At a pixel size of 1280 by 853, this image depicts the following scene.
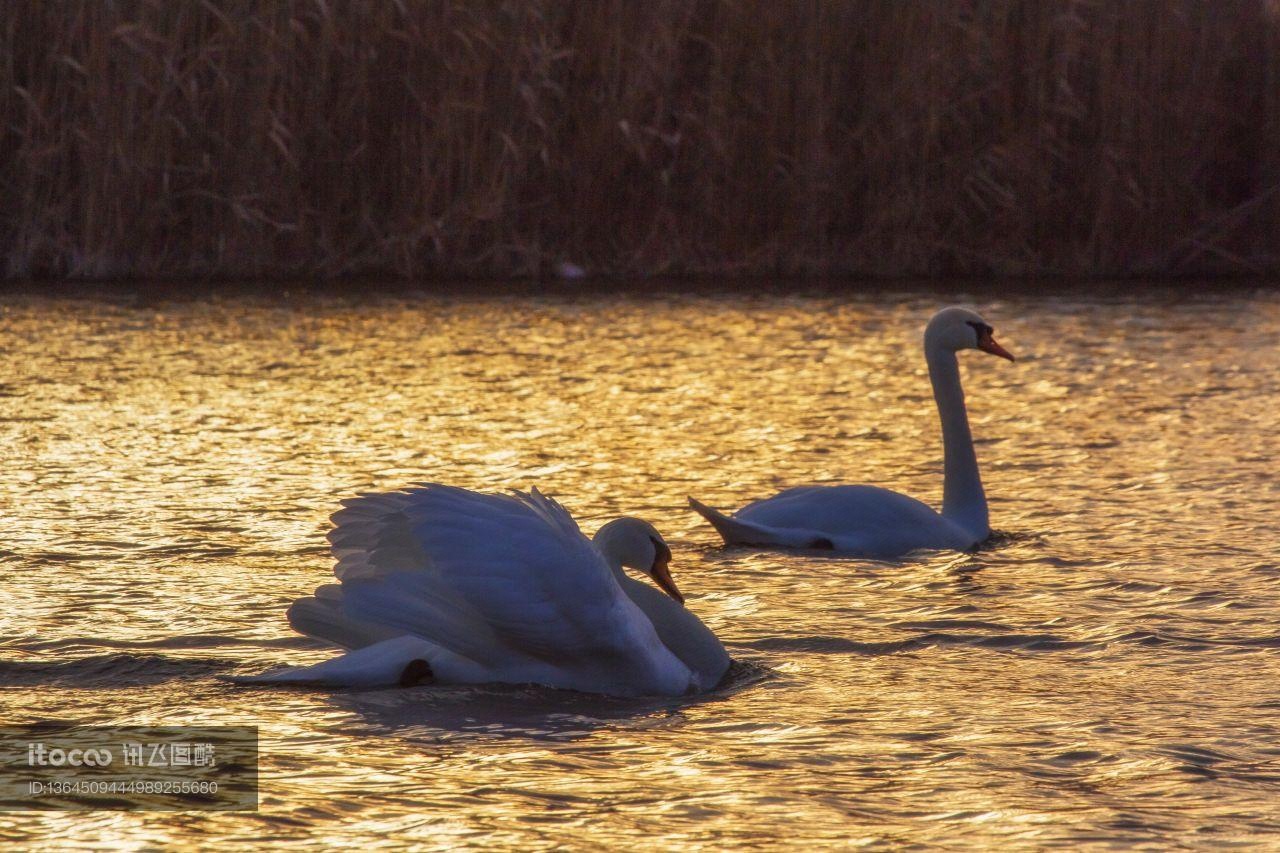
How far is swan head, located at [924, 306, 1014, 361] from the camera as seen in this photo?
713cm

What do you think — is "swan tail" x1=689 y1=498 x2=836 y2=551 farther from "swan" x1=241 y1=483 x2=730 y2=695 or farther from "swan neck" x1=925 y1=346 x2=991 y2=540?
"swan" x1=241 y1=483 x2=730 y2=695

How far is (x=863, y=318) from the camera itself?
461 inches

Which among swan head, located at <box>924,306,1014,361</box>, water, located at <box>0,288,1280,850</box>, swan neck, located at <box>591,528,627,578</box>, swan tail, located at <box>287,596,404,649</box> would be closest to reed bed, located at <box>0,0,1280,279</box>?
water, located at <box>0,288,1280,850</box>

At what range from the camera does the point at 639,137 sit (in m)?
13.1

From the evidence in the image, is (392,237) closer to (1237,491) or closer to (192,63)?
(192,63)

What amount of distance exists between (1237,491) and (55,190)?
25.7 ft

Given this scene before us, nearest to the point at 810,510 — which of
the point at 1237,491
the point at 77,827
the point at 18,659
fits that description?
the point at 1237,491

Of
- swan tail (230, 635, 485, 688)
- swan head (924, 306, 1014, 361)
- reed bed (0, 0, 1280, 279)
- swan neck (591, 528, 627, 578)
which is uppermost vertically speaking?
reed bed (0, 0, 1280, 279)

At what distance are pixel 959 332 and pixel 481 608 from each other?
3.08 meters

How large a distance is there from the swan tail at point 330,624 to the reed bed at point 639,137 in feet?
27.0

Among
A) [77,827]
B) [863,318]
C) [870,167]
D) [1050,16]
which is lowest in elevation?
[77,827]

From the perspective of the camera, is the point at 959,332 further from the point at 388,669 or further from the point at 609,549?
the point at 388,669

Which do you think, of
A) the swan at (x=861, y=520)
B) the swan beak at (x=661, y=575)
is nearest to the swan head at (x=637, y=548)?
the swan beak at (x=661, y=575)

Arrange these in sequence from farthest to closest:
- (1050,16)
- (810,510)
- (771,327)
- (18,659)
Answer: (1050,16), (771,327), (810,510), (18,659)
